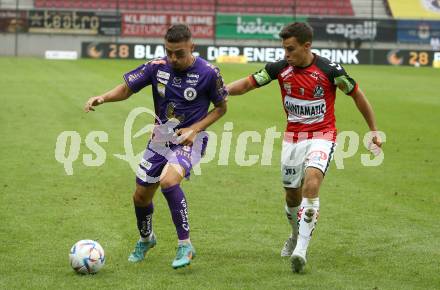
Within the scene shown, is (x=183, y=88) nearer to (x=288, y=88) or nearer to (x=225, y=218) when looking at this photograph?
(x=288, y=88)

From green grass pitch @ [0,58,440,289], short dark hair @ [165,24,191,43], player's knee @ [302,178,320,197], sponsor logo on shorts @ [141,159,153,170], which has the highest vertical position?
short dark hair @ [165,24,191,43]

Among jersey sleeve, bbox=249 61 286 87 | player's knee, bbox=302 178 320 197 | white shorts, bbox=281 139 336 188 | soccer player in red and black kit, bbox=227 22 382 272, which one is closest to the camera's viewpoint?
player's knee, bbox=302 178 320 197

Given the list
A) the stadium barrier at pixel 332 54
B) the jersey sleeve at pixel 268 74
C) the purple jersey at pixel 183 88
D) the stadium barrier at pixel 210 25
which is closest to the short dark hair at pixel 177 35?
the purple jersey at pixel 183 88

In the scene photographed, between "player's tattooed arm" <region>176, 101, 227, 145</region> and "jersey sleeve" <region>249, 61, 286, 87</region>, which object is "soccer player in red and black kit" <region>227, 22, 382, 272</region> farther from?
"player's tattooed arm" <region>176, 101, 227, 145</region>

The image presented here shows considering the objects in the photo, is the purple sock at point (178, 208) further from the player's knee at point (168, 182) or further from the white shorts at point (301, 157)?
the white shorts at point (301, 157)

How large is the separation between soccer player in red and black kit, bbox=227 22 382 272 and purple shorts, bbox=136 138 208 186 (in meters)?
0.84

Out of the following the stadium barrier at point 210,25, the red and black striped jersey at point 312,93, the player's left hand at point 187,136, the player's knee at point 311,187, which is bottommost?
the stadium barrier at point 210,25

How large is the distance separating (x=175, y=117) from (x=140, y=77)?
488mm

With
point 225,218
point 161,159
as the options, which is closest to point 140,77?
point 161,159

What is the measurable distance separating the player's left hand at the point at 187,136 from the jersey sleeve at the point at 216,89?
0.40 meters

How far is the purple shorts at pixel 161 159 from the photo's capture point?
8.05 metres

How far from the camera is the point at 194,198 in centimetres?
1171

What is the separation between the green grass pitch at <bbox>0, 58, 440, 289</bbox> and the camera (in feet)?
25.1

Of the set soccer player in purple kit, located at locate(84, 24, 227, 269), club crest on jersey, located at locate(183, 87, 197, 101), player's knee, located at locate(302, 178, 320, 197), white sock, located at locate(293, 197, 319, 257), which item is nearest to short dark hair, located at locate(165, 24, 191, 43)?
soccer player in purple kit, located at locate(84, 24, 227, 269)
